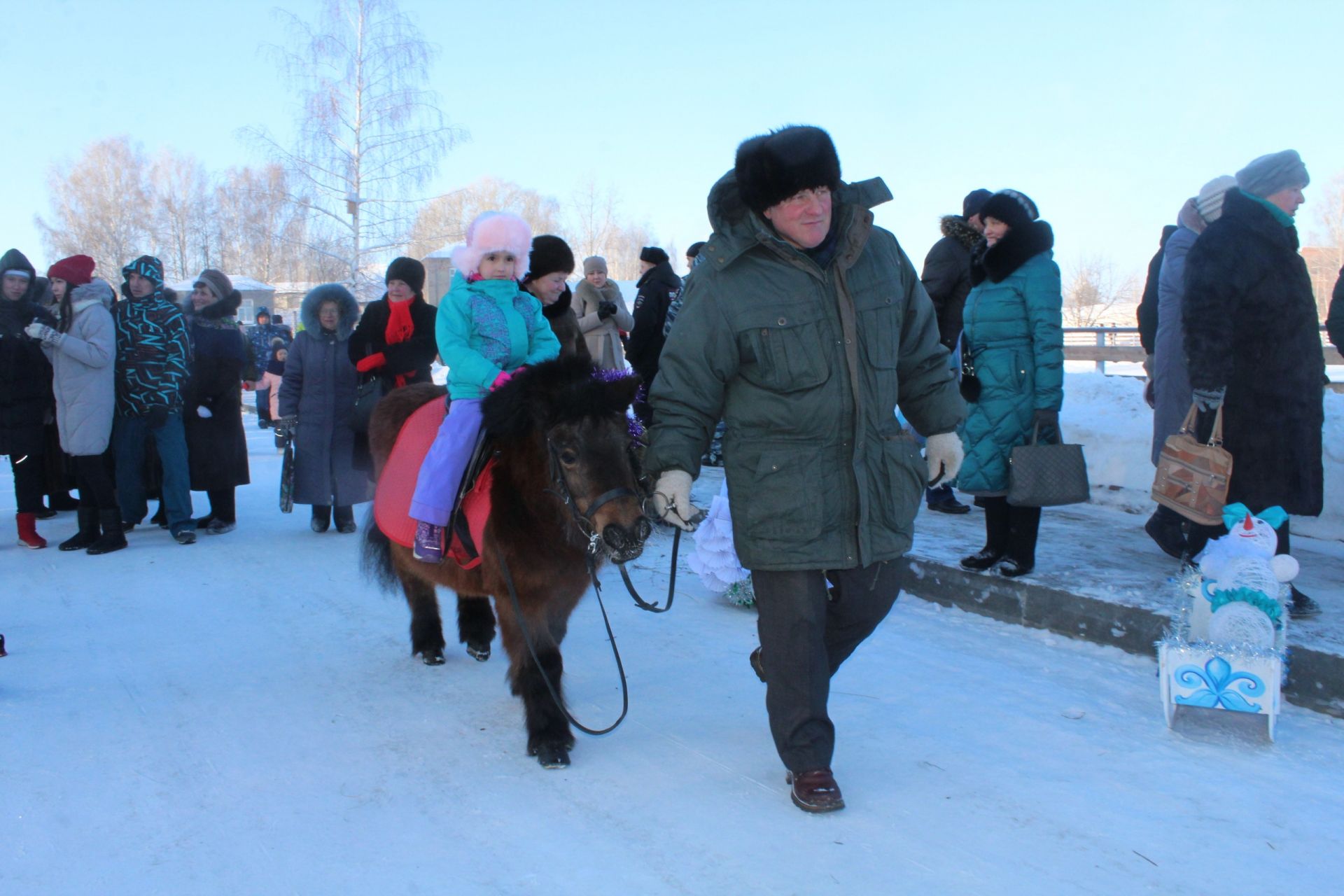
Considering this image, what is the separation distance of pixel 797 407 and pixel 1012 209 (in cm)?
261

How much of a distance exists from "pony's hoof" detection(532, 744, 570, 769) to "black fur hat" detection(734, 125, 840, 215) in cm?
197

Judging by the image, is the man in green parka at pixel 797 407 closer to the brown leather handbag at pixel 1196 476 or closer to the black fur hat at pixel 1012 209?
the brown leather handbag at pixel 1196 476

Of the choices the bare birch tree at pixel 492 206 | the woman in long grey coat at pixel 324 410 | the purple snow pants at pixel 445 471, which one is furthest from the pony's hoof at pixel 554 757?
the bare birch tree at pixel 492 206

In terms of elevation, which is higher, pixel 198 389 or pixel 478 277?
pixel 478 277

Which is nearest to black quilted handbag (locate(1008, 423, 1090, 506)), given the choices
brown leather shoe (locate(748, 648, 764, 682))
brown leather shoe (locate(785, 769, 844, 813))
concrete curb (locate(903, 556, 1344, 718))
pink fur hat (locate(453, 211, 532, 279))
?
concrete curb (locate(903, 556, 1344, 718))

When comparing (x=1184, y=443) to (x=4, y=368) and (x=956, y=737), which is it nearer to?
(x=956, y=737)

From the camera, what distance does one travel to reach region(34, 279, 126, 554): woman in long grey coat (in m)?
6.92

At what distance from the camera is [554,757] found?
11.3ft

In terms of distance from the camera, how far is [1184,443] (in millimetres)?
4355

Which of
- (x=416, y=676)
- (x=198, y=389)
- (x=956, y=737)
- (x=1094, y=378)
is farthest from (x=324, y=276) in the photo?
(x=956, y=737)

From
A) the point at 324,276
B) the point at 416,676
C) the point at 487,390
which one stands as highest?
the point at 324,276

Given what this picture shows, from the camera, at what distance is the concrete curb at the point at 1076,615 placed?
379 centimetres

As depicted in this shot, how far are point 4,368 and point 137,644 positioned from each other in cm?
336

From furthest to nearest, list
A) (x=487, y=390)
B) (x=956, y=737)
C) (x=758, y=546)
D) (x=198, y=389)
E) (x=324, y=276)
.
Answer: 1. (x=324, y=276)
2. (x=198, y=389)
3. (x=487, y=390)
4. (x=956, y=737)
5. (x=758, y=546)
